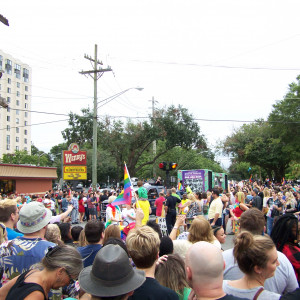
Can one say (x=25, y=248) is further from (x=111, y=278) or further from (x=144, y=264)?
(x=111, y=278)

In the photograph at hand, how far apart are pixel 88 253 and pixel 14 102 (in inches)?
4394

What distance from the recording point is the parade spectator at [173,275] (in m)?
2.96

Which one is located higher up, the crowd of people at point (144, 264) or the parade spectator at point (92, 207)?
the crowd of people at point (144, 264)

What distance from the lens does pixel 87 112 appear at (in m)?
38.6

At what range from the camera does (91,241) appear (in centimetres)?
416

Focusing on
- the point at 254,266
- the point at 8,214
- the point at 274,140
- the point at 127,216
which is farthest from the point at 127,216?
the point at 274,140

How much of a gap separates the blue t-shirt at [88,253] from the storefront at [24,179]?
29816 mm

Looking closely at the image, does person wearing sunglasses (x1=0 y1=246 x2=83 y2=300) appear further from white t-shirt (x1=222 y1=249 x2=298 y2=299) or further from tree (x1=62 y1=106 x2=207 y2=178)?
tree (x1=62 y1=106 x2=207 y2=178)

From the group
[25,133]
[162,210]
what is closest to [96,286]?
[162,210]

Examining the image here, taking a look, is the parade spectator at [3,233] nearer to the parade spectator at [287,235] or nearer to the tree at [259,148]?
the parade spectator at [287,235]

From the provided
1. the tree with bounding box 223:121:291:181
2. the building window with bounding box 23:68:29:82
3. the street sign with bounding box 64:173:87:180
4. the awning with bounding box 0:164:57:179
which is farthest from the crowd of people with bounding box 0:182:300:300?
the building window with bounding box 23:68:29:82

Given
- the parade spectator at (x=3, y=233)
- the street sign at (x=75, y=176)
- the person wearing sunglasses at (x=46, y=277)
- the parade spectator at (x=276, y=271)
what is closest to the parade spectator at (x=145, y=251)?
the person wearing sunglasses at (x=46, y=277)

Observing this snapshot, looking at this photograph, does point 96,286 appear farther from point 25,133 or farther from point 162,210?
point 25,133

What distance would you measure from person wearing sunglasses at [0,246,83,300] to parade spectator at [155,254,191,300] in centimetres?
74
